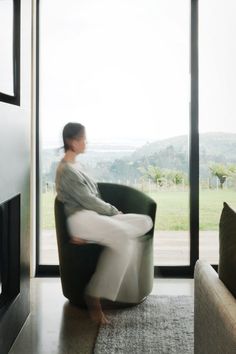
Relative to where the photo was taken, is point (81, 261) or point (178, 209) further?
point (178, 209)

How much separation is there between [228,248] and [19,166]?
1669mm

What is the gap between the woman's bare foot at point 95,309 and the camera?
3.13 meters

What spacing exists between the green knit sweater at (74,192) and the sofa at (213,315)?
137 centimetres

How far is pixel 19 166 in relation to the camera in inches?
115

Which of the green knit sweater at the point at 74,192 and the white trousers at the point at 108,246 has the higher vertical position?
the green knit sweater at the point at 74,192

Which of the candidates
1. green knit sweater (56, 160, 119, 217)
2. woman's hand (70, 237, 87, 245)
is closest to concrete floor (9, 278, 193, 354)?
woman's hand (70, 237, 87, 245)

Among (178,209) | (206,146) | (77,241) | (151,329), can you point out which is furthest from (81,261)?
(206,146)

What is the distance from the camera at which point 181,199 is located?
434 centimetres

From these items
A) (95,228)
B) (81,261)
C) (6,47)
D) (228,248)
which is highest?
(6,47)

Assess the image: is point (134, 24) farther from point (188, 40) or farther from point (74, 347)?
point (74, 347)

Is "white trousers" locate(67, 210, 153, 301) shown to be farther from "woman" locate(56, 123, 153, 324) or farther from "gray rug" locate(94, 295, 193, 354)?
"gray rug" locate(94, 295, 193, 354)

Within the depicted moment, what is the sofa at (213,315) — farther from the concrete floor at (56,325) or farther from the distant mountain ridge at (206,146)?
the distant mountain ridge at (206,146)

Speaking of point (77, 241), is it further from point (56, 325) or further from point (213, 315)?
point (213, 315)

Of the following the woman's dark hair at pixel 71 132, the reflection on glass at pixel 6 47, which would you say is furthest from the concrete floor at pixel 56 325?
the reflection on glass at pixel 6 47
